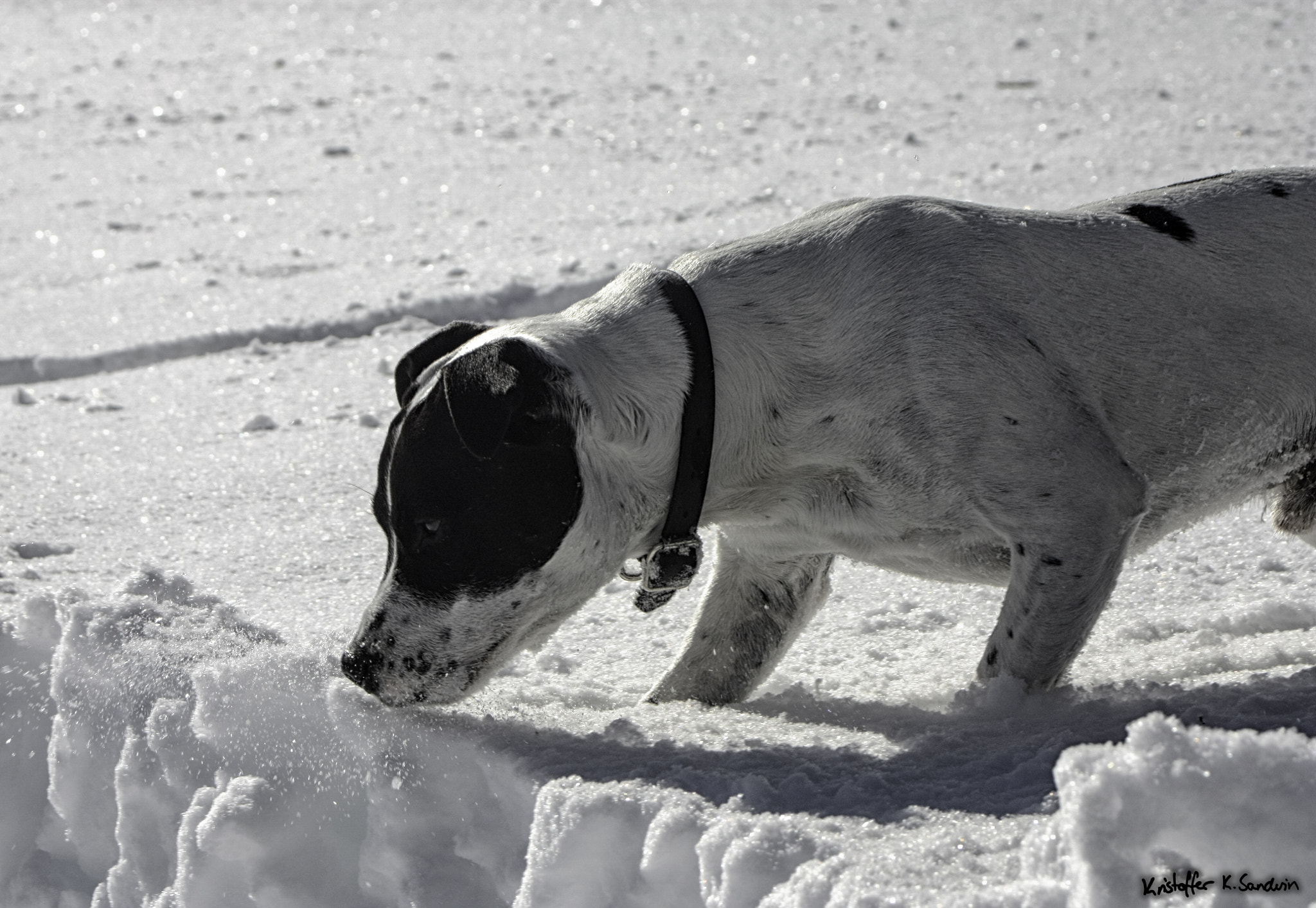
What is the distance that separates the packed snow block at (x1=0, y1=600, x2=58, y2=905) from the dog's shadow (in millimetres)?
975

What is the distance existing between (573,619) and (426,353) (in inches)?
40.9

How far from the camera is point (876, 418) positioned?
2.90m

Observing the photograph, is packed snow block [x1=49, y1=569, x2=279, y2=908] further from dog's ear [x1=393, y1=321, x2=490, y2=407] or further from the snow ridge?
dog's ear [x1=393, y1=321, x2=490, y2=407]

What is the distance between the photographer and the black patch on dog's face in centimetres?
268

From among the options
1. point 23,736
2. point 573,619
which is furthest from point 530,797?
point 573,619

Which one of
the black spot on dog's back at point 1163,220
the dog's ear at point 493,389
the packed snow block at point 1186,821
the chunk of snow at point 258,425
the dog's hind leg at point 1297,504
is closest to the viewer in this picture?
the packed snow block at point 1186,821

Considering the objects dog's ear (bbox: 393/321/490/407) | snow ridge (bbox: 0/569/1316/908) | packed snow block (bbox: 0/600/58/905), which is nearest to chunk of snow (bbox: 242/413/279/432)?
snow ridge (bbox: 0/569/1316/908)

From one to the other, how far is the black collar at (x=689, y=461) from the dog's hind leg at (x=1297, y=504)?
1.38 metres

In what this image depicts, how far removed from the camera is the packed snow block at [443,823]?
2504 millimetres

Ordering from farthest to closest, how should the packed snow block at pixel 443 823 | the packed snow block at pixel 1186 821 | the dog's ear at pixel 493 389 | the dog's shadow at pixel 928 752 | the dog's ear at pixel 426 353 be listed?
the dog's ear at pixel 426 353, the dog's ear at pixel 493 389, the packed snow block at pixel 443 823, the dog's shadow at pixel 928 752, the packed snow block at pixel 1186 821

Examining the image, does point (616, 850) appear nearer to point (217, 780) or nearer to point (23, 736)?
point (217, 780)

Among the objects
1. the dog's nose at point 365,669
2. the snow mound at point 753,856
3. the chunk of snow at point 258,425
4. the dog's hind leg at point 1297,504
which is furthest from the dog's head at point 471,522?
the chunk of snow at point 258,425

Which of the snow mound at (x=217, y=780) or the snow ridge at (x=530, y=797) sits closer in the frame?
the snow ridge at (x=530, y=797)

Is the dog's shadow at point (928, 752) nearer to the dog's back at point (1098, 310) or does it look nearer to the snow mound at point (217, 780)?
the snow mound at point (217, 780)
